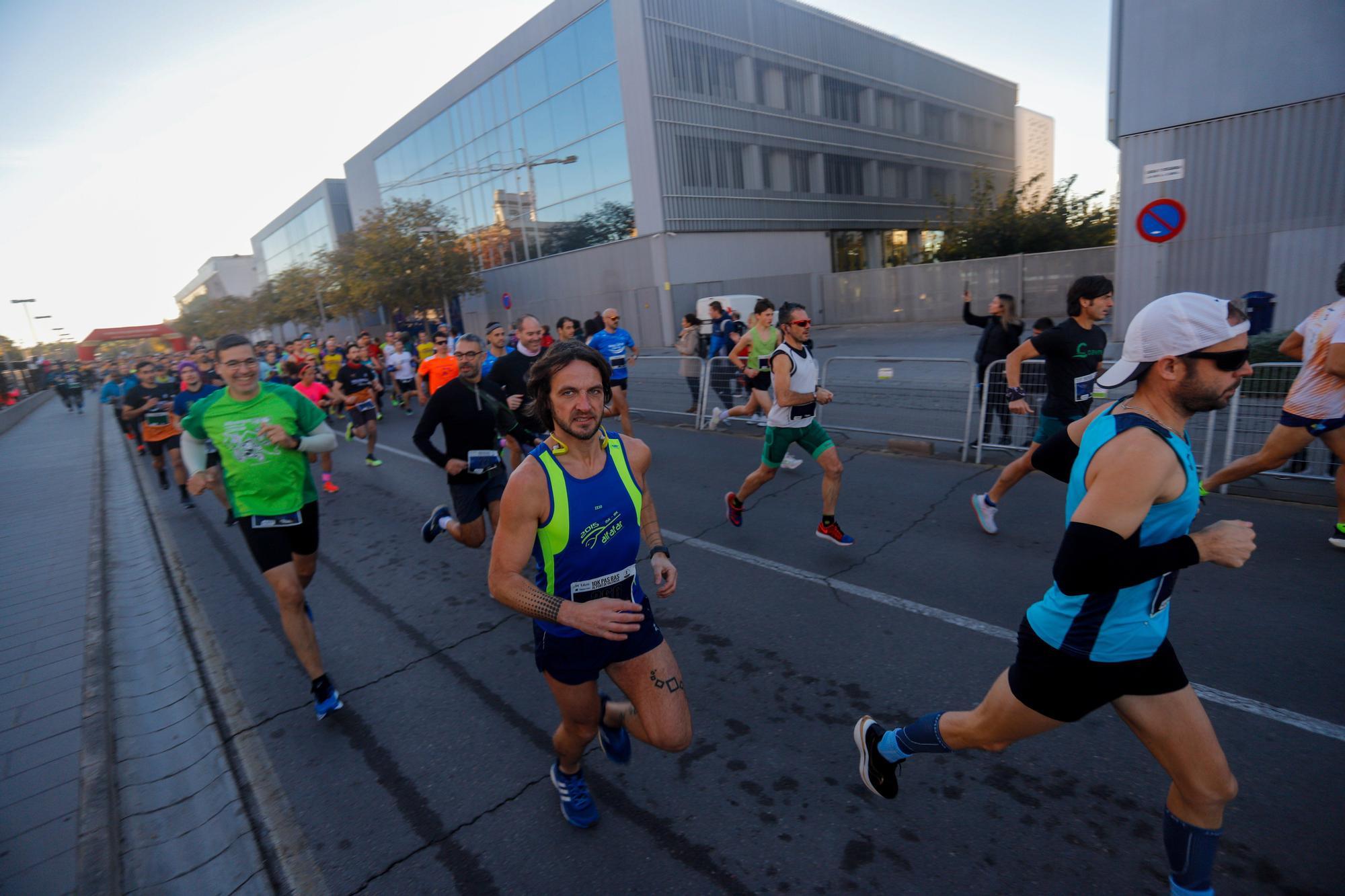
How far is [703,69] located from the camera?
2883 cm

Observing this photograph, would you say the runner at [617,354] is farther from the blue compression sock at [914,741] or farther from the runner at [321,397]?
the blue compression sock at [914,741]

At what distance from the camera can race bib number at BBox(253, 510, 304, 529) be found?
386cm

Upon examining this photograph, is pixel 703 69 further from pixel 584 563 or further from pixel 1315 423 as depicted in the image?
pixel 584 563

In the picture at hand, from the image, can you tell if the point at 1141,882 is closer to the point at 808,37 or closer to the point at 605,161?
the point at 605,161

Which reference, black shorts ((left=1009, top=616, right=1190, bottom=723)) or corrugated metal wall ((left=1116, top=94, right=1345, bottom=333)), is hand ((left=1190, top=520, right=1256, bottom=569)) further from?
corrugated metal wall ((left=1116, top=94, right=1345, bottom=333))

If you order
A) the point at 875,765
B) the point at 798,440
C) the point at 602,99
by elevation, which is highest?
the point at 602,99

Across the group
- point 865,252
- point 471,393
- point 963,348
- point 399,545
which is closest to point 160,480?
point 399,545

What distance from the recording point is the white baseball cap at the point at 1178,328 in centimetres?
183

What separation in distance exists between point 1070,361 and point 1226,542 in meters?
3.83

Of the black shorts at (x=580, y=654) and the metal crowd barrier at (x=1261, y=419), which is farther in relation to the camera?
the metal crowd barrier at (x=1261, y=419)

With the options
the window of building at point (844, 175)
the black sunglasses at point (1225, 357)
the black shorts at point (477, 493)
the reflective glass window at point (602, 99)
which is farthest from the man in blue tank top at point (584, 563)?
the window of building at point (844, 175)

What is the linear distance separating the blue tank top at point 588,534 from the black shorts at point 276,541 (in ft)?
7.06

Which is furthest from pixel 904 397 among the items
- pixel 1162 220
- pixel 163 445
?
pixel 163 445

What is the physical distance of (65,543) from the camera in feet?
25.3
